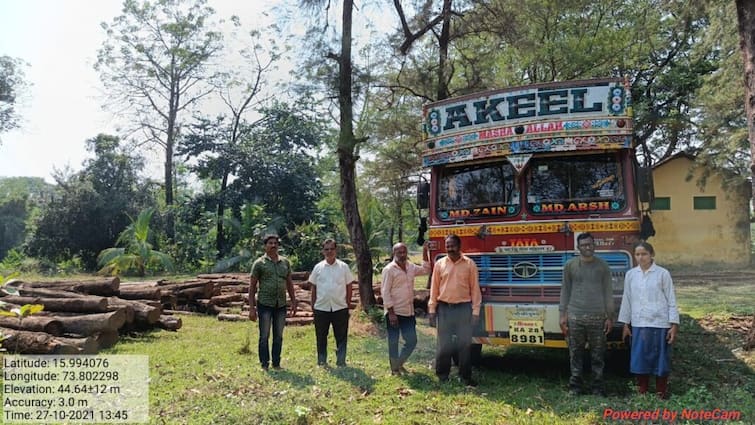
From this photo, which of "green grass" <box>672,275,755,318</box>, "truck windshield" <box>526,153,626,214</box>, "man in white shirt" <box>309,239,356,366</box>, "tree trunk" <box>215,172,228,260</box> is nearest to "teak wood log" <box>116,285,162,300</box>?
"man in white shirt" <box>309,239,356,366</box>

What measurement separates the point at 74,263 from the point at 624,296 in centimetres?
2878

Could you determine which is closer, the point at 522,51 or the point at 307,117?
the point at 522,51

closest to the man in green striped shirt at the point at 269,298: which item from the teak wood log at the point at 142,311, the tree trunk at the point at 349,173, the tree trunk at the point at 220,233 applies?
the teak wood log at the point at 142,311

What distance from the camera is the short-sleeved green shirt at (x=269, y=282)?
6992 mm

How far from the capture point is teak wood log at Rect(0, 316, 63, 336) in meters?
7.96

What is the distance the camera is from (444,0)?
14.2 metres

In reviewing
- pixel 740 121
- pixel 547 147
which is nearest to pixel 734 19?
pixel 547 147

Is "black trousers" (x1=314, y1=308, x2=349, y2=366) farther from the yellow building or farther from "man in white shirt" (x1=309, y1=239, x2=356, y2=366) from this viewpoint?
the yellow building

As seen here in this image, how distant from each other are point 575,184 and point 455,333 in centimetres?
234

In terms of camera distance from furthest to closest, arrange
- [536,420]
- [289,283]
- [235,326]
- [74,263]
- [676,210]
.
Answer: [74,263]
[676,210]
[235,326]
[289,283]
[536,420]

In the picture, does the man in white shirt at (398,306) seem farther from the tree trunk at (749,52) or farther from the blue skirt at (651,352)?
the tree trunk at (749,52)

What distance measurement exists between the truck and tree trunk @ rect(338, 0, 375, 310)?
4.61 meters

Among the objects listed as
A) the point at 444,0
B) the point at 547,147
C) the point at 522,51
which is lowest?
the point at 547,147

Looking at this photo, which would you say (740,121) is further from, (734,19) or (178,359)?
(178,359)
